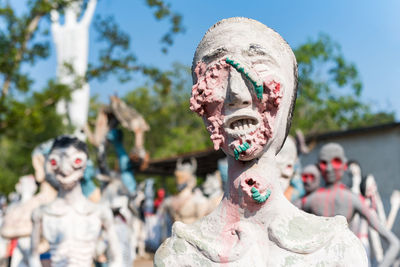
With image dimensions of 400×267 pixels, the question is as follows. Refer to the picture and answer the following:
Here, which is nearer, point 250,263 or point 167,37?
point 250,263

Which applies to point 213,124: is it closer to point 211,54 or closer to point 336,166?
point 211,54

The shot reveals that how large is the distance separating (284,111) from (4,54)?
30.1ft

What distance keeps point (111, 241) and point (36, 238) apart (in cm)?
63

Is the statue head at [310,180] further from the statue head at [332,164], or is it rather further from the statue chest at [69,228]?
the statue chest at [69,228]

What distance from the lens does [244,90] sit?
2.30 metres

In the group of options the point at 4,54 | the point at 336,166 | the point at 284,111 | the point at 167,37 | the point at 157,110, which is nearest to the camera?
the point at 284,111

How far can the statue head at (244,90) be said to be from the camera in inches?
90.5

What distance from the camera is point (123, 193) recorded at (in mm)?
9609

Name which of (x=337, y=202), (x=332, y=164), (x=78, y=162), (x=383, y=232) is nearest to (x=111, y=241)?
(x=78, y=162)

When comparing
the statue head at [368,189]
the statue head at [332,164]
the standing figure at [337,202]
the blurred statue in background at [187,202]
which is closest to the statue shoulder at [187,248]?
the standing figure at [337,202]

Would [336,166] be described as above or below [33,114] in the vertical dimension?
below

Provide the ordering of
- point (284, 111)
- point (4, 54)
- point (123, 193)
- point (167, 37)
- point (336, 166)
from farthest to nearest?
point (167, 37) < point (4, 54) < point (123, 193) < point (336, 166) < point (284, 111)

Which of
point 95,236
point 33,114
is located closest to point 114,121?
point 33,114

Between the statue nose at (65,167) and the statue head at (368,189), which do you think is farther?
the statue head at (368,189)
